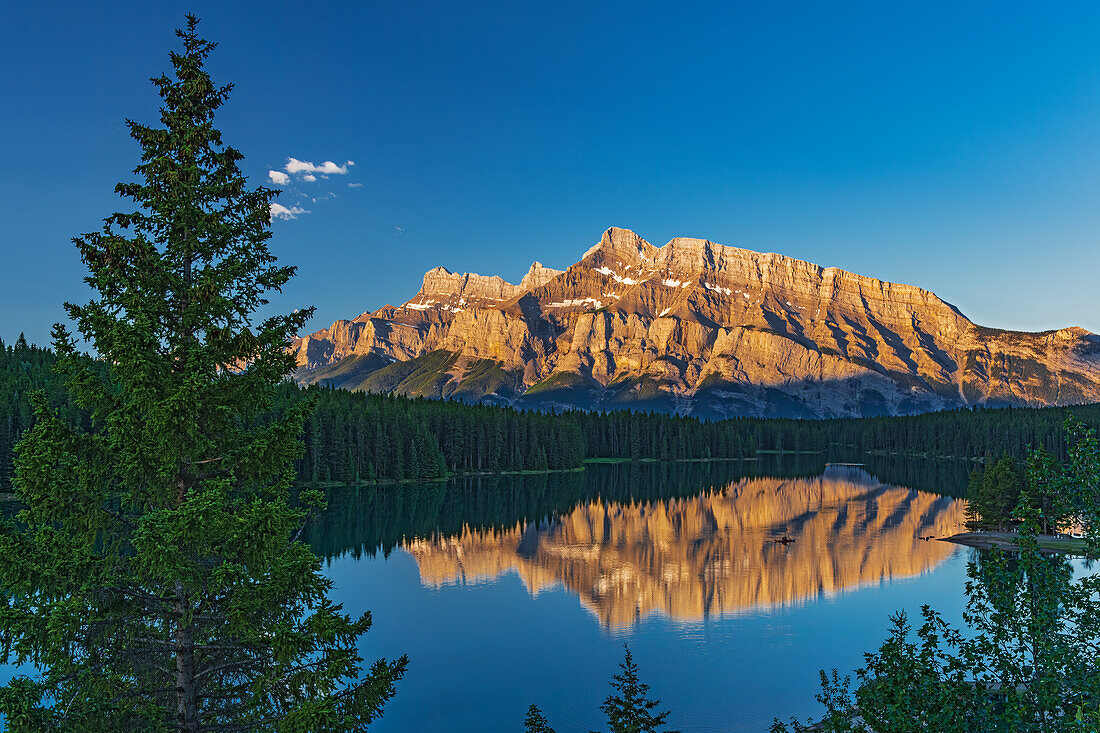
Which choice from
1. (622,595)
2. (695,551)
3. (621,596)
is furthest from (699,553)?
(621,596)

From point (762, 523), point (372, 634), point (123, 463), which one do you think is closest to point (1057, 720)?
point (123, 463)

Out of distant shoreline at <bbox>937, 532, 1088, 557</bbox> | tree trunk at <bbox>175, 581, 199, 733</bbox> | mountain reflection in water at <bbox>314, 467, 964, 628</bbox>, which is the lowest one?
mountain reflection in water at <bbox>314, 467, 964, 628</bbox>

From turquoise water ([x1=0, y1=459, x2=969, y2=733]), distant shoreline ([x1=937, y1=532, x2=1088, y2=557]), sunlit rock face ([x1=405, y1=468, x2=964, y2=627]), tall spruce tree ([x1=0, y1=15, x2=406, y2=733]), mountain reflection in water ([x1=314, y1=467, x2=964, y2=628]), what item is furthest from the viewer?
distant shoreline ([x1=937, y1=532, x2=1088, y2=557])

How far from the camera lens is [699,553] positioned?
80.5m

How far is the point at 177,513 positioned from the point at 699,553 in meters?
Result: 73.0

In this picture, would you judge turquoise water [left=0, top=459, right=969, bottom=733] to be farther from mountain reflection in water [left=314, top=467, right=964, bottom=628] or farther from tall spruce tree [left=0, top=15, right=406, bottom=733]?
tall spruce tree [left=0, top=15, right=406, bottom=733]

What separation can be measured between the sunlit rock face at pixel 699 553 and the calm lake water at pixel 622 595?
305 mm

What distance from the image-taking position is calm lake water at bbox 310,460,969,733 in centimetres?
3919

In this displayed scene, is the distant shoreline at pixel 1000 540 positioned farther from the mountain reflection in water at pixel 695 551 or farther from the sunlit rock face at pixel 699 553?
the mountain reflection in water at pixel 695 551

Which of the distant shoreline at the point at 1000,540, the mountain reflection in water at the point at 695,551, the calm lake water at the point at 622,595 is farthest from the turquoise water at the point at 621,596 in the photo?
the distant shoreline at the point at 1000,540

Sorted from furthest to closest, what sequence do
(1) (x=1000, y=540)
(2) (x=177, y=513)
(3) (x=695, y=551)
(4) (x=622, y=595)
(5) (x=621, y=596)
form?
(3) (x=695, y=551) → (1) (x=1000, y=540) → (4) (x=622, y=595) → (5) (x=621, y=596) → (2) (x=177, y=513)

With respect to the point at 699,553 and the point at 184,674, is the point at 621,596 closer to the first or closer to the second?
the point at 699,553

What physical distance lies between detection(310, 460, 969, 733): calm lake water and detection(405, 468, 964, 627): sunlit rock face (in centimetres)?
31

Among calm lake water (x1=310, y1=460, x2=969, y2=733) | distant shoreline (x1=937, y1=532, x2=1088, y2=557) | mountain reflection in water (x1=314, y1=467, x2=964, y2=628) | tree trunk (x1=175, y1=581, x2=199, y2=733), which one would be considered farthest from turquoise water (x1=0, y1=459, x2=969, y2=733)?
tree trunk (x1=175, y1=581, x2=199, y2=733)
